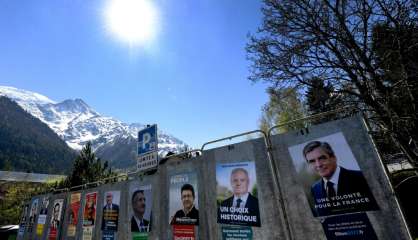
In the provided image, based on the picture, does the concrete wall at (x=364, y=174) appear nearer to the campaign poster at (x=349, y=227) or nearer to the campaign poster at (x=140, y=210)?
the campaign poster at (x=349, y=227)

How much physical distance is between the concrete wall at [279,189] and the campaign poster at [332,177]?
3.5 inches

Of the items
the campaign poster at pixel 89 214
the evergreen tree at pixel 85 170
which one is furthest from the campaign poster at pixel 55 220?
the evergreen tree at pixel 85 170

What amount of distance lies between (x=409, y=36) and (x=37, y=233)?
17327 millimetres

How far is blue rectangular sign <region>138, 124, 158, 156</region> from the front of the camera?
722cm

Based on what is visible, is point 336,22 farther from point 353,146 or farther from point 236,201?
point 236,201

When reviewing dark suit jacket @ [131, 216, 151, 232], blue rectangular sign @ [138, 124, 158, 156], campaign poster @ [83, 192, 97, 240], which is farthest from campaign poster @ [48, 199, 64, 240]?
blue rectangular sign @ [138, 124, 158, 156]

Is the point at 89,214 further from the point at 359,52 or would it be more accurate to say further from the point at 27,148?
the point at 27,148

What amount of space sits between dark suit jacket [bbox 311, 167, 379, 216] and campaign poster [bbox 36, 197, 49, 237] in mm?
13602

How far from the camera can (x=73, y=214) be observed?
34.9 ft

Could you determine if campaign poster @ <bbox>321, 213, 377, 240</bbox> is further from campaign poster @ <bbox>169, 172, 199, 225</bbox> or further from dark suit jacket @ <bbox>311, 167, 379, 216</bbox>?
campaign poster @ <bbox>169, 172, 199, 225</bbox>

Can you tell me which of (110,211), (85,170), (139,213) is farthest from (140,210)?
(85,170)

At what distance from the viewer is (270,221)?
184 inches

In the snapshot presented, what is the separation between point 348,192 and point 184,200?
377 cm

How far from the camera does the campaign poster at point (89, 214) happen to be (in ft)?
30.7
